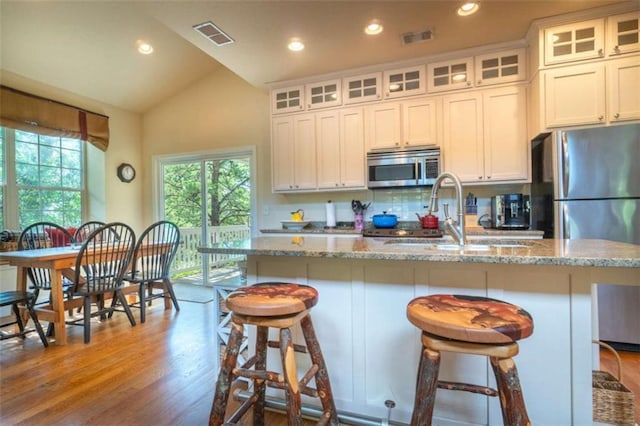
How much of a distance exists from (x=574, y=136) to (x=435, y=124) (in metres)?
1.12

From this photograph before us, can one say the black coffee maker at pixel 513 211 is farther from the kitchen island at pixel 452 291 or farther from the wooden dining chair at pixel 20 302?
the wooden dining chair at pixel 20 302

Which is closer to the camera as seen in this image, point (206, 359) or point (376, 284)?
point (376, 284)

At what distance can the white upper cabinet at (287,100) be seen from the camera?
368cm

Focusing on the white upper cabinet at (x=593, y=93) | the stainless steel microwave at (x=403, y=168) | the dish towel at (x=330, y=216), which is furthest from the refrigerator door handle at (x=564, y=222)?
the dish towel at (x=330, y=216)

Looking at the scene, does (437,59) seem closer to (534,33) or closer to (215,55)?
(534,33)

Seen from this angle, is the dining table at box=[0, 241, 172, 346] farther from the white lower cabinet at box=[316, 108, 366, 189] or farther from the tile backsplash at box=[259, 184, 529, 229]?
the white lower cabinet at box=[316, 108, 366, 189]

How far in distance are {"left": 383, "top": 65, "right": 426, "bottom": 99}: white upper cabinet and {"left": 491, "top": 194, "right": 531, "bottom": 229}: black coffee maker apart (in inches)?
52.6

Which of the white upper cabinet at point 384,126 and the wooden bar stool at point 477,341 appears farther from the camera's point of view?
Answer: the white upper cabinet at point 384,126

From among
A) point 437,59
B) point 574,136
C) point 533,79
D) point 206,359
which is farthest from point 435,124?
point 206,359

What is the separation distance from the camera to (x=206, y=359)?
7.61 feet

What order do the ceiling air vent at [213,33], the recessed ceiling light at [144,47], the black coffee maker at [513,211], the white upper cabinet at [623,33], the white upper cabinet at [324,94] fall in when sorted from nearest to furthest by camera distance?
1. the white upper cabinet at [623,33]
2. the ceiling air vent at [213,33]
3. the black coffee maker at [513,211]
4. the white upper cabinet at [324,94]
5. the recessed ceiling light at [144,47]

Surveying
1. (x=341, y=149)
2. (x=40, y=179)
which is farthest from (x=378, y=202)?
(x=40, y=179)

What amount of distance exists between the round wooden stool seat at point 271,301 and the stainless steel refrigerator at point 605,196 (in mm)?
2265

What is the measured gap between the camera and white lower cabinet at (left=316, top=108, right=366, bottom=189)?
3.46 meters
